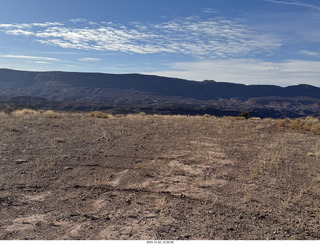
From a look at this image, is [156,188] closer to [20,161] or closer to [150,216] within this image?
[150,216]

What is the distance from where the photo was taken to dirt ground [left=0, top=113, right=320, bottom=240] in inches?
195

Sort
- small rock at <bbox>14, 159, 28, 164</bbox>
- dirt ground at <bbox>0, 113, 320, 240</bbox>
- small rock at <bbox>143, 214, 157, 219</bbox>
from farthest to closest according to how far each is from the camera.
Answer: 1. small rock at <bbox>14, 159, 28, 164</bbox>
2. small rock at <bbox>143, 214, 157, 219</bbox>
3. dirt ground at <bbox>0, 113, 320, 240</bbox>

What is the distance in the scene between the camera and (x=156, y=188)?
6.86 m

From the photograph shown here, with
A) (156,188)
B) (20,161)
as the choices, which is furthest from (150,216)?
(20,161)

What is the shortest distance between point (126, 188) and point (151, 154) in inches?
132

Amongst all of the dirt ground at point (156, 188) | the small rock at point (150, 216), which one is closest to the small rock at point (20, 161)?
the dirt ground at point (156, 188)

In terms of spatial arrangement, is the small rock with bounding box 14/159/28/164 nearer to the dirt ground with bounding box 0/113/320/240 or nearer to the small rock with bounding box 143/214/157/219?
the dirt ground with bounding box 0/113/320/240

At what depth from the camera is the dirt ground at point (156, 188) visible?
16.2 feet

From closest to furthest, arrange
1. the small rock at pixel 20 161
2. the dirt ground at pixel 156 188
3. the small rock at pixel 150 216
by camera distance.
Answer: the dirt ground at pixel 156 188 < the small rock at pixel 150 216 < the small rock at pixel 20 161

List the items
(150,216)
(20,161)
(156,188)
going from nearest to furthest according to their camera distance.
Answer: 1. (150,216)
2. (156,188)
3. (20,161)

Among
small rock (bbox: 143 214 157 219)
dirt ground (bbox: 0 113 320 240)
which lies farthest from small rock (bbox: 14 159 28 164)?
small rock (bbox: 143 214 157 219)

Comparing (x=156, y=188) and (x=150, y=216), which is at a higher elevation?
(x=156, y=188)

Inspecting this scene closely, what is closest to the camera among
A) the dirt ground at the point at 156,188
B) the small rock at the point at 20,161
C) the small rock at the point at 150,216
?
the dirt ground at the point at 156,188

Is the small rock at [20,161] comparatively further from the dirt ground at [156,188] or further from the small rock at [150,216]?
the small rock at [150,216]
